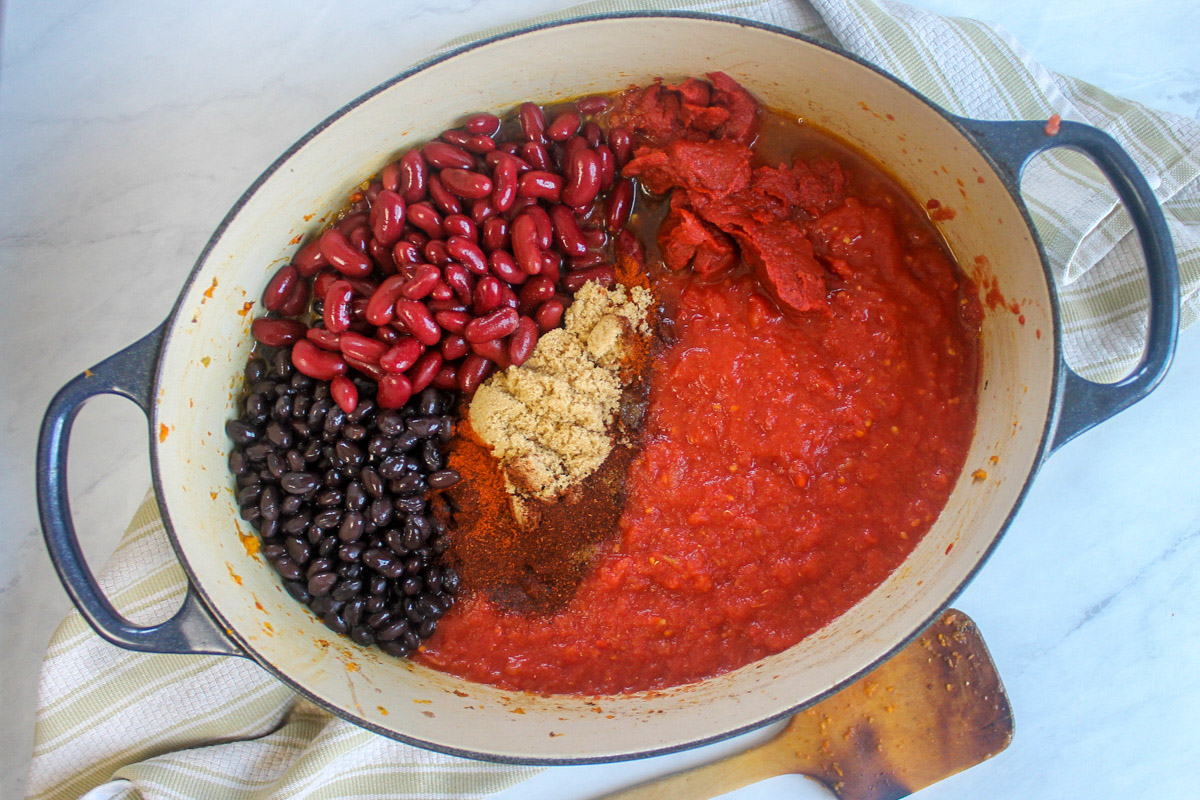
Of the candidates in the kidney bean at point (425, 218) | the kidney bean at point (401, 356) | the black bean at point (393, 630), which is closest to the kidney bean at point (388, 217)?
the kidney bean at point (425, 218)

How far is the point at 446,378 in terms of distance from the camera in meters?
1.71

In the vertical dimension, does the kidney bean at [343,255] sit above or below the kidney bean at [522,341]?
above

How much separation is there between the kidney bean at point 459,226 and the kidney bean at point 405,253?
9cm

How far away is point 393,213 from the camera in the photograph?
5.43 ft

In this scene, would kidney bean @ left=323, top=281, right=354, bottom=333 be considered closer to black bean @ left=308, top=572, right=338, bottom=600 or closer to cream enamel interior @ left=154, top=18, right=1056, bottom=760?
cream enamel interior @ left=154, top=18, right=1056, bottom=760

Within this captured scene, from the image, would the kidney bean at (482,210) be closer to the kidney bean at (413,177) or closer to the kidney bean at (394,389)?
the kidney bean at (413,177)

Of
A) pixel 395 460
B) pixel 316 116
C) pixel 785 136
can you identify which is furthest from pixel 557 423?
pixel 316 116

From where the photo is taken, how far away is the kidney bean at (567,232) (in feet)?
5.50

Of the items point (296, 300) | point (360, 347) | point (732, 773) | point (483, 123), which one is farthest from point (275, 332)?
point (732, 773)

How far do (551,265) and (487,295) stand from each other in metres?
0.16

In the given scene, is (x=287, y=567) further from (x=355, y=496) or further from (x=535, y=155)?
(x=535, y=155)

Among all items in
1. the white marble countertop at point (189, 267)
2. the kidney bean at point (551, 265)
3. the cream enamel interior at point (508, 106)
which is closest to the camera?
the cream enamel interior at point (508, 106)

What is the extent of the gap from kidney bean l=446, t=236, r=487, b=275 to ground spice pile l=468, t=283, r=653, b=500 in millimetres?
211

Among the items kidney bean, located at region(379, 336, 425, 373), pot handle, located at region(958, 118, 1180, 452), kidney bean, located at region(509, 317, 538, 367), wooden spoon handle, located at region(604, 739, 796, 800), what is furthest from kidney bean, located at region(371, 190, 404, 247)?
wooden spoon handle, located at region(604, 739, 796, 800)
